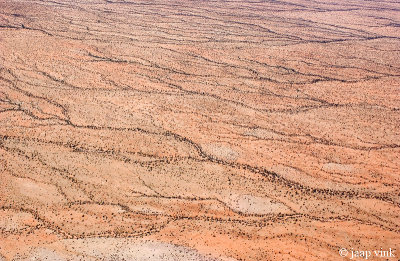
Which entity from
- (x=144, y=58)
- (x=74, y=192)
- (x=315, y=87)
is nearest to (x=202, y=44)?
(x=144, y=58)

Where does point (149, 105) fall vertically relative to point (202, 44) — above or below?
below

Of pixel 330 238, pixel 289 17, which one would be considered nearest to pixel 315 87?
pixel 330 238

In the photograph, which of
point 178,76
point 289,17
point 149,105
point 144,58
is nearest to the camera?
point 149,105

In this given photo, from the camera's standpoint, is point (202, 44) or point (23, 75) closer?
point (23, 75)

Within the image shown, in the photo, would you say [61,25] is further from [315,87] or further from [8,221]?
[8,221]

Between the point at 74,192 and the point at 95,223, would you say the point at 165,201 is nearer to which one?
the point at 95,223

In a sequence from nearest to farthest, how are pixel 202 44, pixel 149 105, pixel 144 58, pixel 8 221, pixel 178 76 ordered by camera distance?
pixel 8 221
pixel 149 105
pixel 178 76
pixel 144 58
pixel 202 44

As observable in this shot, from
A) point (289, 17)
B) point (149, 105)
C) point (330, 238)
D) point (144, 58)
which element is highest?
point (289, 17)
